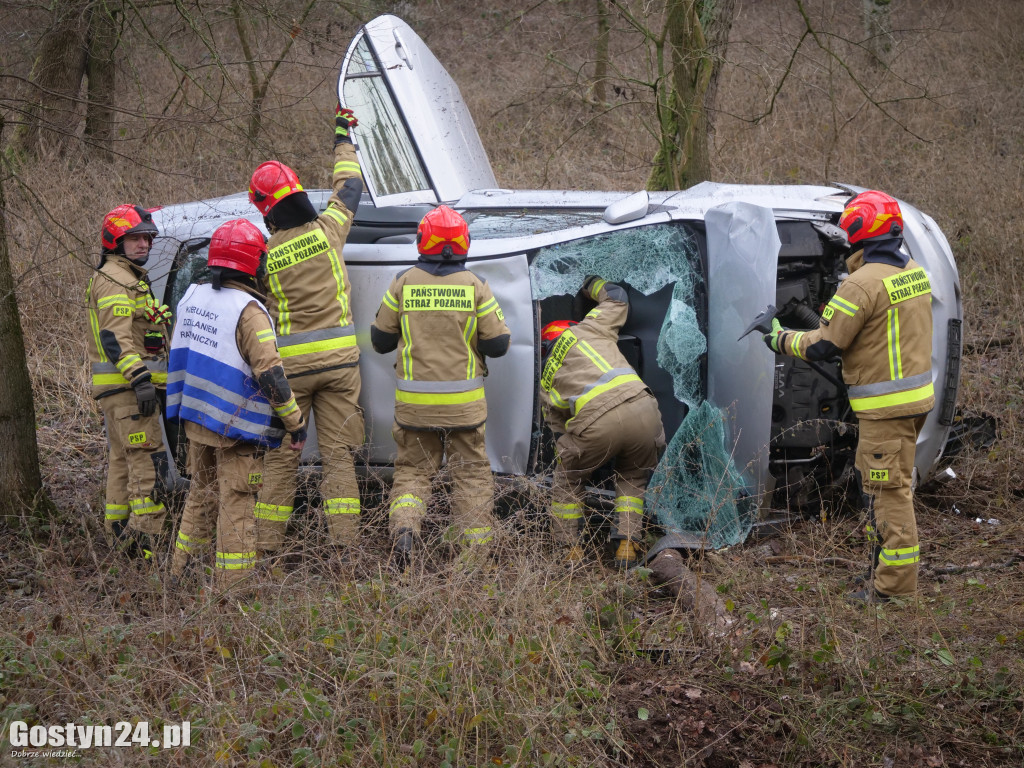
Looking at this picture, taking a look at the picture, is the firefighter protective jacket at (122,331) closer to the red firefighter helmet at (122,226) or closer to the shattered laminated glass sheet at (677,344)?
the red firefighter helmet at (122,226)

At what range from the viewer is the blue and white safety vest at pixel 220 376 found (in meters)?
4.37

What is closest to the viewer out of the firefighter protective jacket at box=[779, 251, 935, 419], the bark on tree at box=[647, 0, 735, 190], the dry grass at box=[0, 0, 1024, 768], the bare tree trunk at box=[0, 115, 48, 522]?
the dry grass at box=[0, 0, 1024, 768]

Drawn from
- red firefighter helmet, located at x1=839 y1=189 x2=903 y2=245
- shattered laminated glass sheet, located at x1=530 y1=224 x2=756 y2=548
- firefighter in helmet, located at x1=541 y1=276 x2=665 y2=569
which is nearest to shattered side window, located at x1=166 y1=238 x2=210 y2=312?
shattered laminated glass sheet, located at x1=530 y1=224 x2=756 y2=548

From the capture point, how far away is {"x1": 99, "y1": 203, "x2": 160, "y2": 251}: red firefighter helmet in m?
5.18

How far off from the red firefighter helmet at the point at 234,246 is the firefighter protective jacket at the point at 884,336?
8.58ft

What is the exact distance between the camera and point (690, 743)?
3035 mm

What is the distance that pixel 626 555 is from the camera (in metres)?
4.41

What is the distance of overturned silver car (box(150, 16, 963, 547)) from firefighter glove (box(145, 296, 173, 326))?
7 cm

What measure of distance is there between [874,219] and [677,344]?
1101 millimetres

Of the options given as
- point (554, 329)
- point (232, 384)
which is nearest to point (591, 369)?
point (554, 329)

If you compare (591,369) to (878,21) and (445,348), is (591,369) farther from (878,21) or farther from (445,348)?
(878,21)

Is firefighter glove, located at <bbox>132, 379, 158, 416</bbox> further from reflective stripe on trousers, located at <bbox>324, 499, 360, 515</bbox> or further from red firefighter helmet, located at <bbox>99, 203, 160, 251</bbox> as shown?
reflective stripe on trousers, located at <bbox>324, 499, 360, 515</bbox>

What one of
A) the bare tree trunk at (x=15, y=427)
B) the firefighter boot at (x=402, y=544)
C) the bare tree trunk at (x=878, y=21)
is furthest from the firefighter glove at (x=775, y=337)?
the bare tree trunk at (x=878, y=21)

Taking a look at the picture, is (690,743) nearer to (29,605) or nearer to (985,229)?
(29,605)
